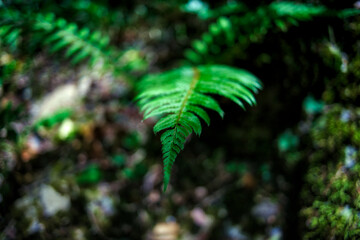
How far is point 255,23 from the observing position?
6.09 ft

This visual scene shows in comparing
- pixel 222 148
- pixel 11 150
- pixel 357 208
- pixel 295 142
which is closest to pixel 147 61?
pixel 222 148

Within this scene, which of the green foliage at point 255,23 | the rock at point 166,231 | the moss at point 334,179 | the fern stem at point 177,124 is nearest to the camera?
the fern stem at point 177,124

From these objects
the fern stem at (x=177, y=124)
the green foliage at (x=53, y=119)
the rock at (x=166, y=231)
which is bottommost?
the rock at (x=166, y=231)

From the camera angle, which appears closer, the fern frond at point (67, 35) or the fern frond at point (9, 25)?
the fern frond at point (9, 25)

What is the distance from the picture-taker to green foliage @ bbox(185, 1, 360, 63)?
1598 mm

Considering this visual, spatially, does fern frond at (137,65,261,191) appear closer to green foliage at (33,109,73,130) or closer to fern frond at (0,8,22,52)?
green foliage at (33,109,73,130)

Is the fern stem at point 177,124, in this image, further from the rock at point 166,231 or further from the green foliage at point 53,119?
the green foliage at point 53,119

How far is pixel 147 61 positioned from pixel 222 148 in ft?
4.63

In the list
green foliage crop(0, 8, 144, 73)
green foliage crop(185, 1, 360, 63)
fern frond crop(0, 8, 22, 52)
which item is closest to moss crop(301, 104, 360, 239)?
green foliage crop(185, 1, 360, 63)

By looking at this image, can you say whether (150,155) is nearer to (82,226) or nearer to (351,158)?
(82,226)

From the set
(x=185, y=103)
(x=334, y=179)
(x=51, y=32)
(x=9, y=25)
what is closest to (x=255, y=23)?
(x=185, y=103)

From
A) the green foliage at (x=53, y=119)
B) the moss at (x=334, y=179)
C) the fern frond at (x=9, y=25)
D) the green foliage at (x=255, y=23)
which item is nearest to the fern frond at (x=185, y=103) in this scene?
the green foliage at (x=255, y=23)

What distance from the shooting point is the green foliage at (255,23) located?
1598mm

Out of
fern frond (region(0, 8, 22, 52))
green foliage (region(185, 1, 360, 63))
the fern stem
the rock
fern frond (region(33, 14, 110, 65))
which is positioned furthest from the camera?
the rock
